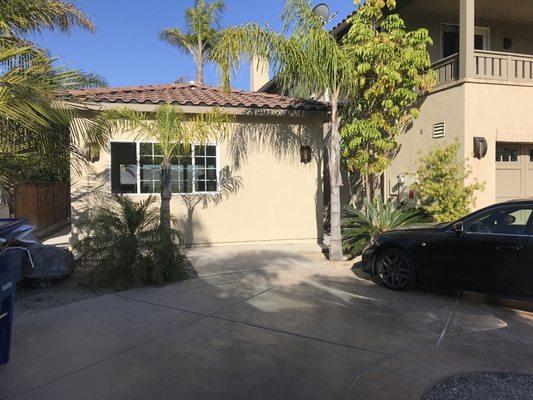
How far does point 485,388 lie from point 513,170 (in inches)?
318

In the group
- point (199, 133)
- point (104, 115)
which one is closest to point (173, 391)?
point (199, 133)

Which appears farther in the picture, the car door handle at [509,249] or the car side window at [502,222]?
the car side window at [502,222]

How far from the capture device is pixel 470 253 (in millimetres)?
6246

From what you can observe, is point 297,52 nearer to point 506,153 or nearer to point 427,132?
point 427,132

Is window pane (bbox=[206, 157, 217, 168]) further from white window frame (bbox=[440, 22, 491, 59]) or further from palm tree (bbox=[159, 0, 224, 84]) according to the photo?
palm tree (bbox=[159, 0, 224, 84])

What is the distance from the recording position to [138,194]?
10664mm

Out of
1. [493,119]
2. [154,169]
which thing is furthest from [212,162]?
[493,119]

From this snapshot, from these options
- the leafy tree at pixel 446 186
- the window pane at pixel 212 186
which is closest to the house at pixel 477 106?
the leafy tree at pixel 446 186

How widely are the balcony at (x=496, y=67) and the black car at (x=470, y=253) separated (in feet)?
15.7

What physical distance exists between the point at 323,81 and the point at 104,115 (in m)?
3.98

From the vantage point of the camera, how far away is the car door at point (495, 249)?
231 inches

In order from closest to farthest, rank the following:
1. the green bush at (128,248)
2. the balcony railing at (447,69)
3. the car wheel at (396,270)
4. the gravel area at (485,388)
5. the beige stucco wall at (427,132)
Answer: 1. the gravel area at (485,388)
2. the car wheel at (396,270)
3. the green bush at (128,248)
4. the beige stucco wall at (427,132)
5. the balcony railing at (447,69)

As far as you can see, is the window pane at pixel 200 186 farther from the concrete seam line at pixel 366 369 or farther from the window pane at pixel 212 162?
the concrete seam line at pixel 366 369

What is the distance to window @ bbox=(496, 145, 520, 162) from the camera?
417 inches
